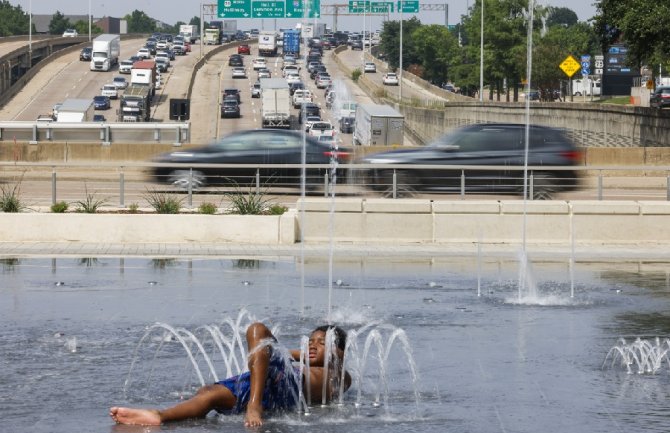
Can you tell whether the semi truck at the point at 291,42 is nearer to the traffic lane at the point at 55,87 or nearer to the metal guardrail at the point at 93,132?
the traffic lane at the point at 55,87

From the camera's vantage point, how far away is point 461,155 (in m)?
35.1

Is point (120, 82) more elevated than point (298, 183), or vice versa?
point (120, 82)

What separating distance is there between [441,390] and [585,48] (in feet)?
489

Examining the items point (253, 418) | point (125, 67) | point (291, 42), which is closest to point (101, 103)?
point (125, 67)

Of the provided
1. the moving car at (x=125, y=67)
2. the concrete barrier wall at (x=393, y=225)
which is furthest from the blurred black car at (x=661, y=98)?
the moving car at (x=125, y=67)

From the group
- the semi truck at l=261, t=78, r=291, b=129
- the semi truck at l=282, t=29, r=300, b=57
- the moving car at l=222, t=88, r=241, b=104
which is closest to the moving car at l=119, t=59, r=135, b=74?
the semi truck at l=282, t=29, r=300, b=57

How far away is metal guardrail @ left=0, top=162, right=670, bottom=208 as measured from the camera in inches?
1155

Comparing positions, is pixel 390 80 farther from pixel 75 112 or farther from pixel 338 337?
pixel 338 337

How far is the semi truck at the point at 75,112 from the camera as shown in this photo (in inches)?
3533

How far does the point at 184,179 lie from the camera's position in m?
33.9

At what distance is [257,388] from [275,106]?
314 feet

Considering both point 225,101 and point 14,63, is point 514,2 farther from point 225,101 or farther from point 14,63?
point 14,63

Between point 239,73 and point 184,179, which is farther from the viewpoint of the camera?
point 239,73

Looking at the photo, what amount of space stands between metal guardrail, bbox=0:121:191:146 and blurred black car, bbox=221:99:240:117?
61.3 meters
